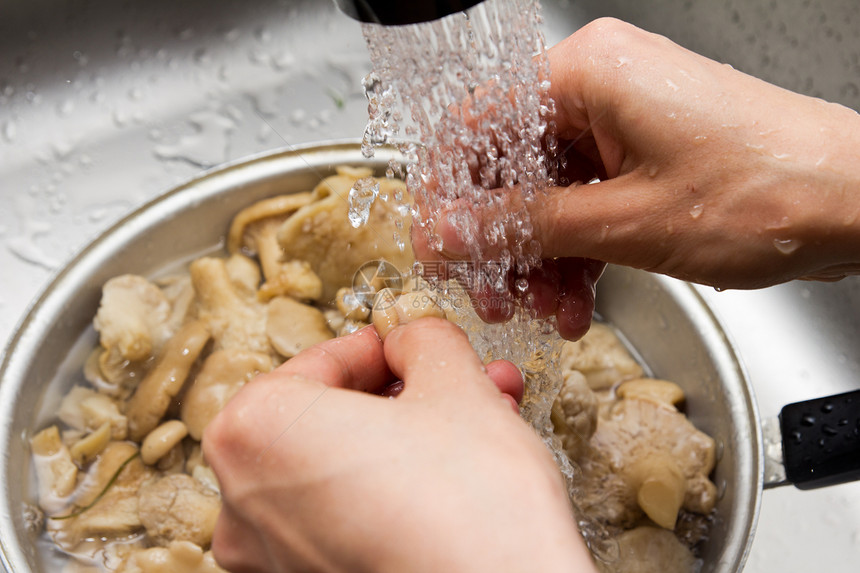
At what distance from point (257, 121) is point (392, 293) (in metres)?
0.73

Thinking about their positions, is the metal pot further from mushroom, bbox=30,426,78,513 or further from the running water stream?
the running water stream

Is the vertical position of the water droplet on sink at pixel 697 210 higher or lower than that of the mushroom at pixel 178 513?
higher

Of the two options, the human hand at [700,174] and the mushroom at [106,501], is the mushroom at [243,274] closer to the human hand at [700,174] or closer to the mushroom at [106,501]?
the mushroom at [106,501]

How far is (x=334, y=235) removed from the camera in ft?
3.28

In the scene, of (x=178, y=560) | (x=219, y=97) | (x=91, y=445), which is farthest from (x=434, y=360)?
(x=219, y=97)

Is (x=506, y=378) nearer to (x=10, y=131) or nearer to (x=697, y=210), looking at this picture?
(x=697, y=210)

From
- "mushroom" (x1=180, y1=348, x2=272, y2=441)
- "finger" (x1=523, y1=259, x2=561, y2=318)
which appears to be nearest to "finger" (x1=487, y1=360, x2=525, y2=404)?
"finger" (x1=523, y1=259, x2=561, y2=318)

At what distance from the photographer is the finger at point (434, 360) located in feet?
1.69

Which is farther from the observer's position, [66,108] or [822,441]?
[66,108]

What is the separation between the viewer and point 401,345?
59cm

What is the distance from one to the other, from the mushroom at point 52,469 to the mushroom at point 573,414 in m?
0.62

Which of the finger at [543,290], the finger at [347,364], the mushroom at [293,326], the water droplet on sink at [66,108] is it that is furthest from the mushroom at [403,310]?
the water droplet on sink at [66,108]

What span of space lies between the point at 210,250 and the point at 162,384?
27cm

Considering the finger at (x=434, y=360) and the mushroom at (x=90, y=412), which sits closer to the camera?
the finger at (x=434, y=360)
